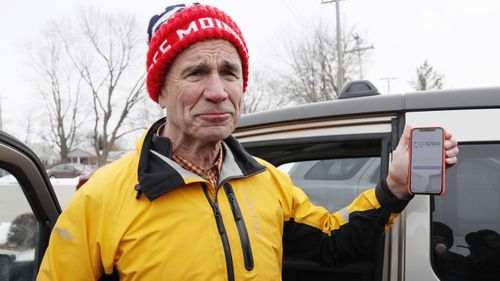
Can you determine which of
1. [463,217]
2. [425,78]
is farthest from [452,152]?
[425,78]

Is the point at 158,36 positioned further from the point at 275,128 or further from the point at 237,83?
the point at 275,128

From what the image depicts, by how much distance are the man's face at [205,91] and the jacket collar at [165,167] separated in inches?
4.3

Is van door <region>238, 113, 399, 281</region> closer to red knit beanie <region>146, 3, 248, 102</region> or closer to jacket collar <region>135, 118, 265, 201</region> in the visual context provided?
jacket collar <region>135, 118, 265, 201</region>

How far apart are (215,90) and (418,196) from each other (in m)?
0.81

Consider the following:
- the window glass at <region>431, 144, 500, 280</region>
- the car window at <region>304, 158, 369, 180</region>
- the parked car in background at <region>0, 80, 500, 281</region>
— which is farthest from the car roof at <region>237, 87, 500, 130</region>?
the car window at <region>304, 158, 369, 180</region>

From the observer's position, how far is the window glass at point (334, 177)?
2.24m

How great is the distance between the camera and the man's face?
4.50 ft

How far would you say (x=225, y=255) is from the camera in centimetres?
128

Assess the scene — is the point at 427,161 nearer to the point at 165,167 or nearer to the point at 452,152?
the point at 452,152

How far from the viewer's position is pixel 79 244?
4.04 ft

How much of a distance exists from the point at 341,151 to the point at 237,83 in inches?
31.1

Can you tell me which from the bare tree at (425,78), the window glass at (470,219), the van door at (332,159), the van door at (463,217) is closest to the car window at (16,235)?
the van door at (332,159)

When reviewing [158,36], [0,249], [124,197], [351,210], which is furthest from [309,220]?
[0,249]

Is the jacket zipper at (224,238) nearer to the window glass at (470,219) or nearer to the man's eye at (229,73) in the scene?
the man's eye at (229,73)
